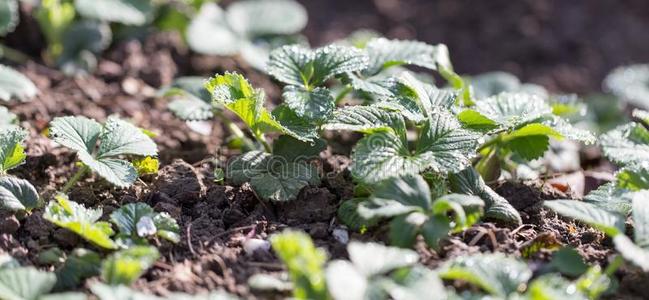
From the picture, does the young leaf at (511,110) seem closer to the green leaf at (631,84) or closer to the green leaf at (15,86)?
the green leaf at (631,84)

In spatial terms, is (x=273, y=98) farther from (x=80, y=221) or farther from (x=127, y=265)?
(x=127, y=265)

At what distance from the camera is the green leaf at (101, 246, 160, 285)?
1522 mm

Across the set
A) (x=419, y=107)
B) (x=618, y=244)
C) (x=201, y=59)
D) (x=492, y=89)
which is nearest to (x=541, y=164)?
(x=492, y=89)

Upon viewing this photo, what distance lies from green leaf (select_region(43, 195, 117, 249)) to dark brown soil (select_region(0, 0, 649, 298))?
102 mm

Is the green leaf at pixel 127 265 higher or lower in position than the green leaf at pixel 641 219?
lower

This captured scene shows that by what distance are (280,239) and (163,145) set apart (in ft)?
3.43

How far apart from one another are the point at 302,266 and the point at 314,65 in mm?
697

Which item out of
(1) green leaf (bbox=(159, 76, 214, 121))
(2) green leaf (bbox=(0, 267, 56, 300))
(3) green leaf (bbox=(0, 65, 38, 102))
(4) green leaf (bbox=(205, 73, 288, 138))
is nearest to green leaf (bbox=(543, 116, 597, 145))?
(4) green leaf (bbox=(205, 73, 288, 138))

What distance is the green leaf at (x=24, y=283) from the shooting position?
1475mm

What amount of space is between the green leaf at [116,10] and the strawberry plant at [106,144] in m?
0.94

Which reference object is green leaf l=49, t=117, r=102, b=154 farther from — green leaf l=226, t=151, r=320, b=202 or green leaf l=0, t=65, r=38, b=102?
green leaf l=0, t=65, r=38, b=102

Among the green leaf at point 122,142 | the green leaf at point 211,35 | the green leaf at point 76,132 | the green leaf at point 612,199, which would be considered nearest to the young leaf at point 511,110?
the green leaf at point 612,199

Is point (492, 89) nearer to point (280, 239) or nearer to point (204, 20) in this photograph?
point (204, 20)

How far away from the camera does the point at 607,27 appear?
3646 mm
